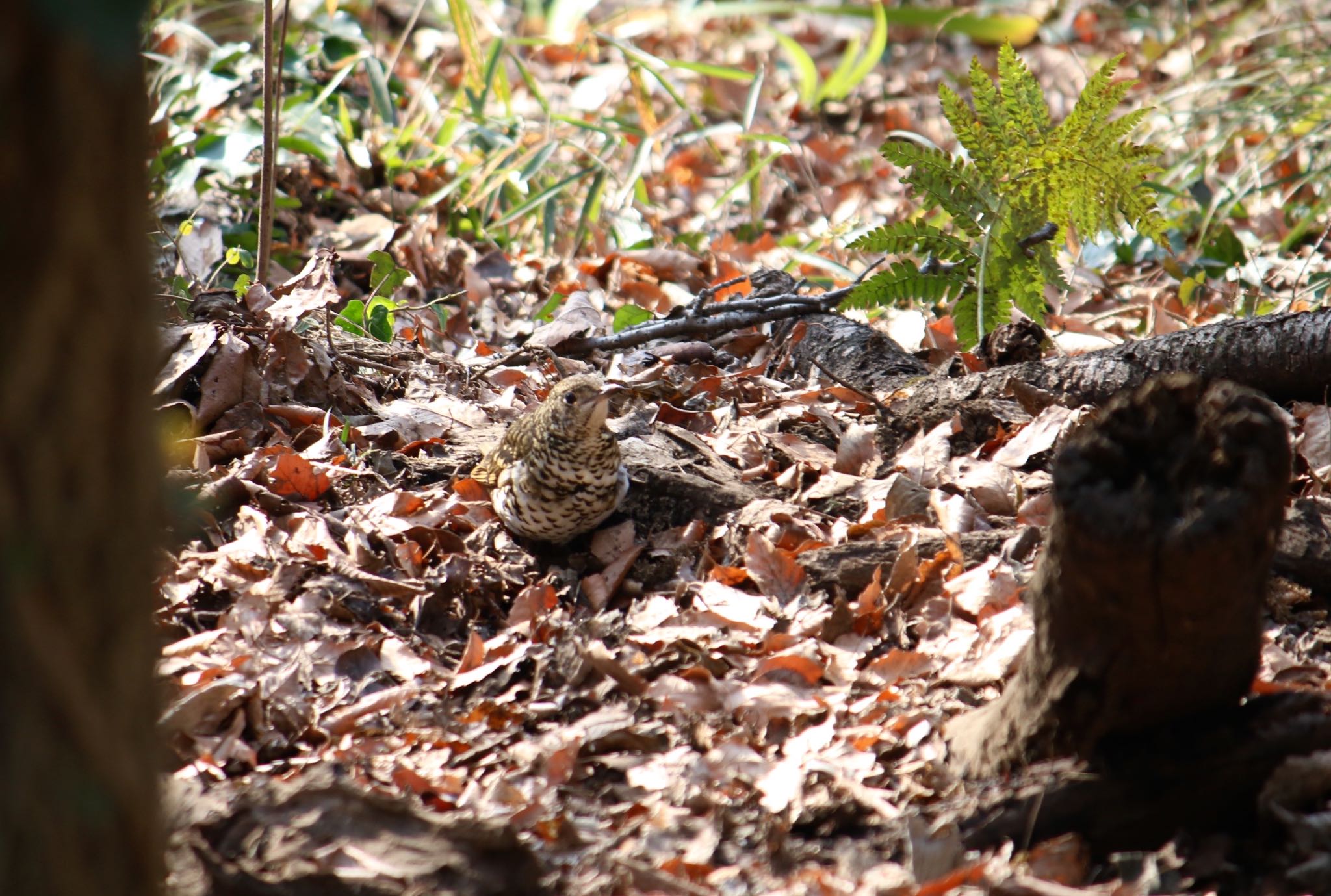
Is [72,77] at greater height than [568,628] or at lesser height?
greater

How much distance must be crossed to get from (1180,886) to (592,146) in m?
5.91

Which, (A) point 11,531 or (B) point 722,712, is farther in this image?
(B) point 722,712

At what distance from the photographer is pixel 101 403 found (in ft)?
4.50

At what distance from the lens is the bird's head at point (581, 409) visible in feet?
12.2

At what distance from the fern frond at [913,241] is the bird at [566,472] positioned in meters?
1.05

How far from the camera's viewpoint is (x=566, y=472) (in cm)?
366

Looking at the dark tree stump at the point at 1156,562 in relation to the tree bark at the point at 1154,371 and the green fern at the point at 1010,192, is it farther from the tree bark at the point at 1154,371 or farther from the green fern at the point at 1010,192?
the green fern at the point at 1010,192

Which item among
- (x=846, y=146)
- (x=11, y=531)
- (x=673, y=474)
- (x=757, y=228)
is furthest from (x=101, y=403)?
(x=846, y=146)

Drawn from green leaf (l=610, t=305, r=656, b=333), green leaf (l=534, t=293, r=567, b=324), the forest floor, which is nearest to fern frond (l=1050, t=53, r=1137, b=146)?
the forest floor

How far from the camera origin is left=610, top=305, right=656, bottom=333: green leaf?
522cm

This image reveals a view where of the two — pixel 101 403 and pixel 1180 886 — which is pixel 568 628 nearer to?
pixel 1180 886

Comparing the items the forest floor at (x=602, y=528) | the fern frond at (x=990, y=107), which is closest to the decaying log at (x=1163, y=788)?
the forest floor at (x=602, y=528)

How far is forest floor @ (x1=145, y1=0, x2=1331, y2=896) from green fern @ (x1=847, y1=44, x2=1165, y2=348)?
0.51 metres

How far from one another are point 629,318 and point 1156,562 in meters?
3.48
